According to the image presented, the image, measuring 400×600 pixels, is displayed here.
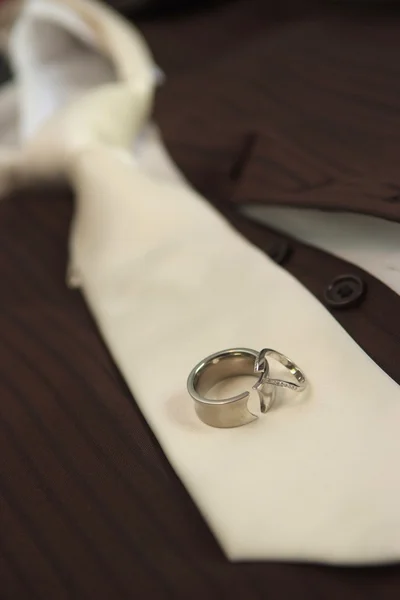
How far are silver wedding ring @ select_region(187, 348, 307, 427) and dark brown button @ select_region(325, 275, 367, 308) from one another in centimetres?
6

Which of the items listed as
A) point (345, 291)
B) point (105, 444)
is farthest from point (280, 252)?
point (105, 444)

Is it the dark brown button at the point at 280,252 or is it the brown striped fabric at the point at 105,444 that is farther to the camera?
the dark brown button at the point at 280,252

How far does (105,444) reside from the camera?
330 millimetres

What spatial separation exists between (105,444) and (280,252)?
0.16 m

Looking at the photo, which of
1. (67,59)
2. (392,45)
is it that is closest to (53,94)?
(67,59)

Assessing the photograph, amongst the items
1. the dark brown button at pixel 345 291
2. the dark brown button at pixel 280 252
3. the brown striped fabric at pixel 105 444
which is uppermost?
the dark brown button at pixel 280 252

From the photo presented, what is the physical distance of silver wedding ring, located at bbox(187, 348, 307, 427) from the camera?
303mm

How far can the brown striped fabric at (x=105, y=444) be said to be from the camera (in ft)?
0.86

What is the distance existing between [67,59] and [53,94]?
9cm

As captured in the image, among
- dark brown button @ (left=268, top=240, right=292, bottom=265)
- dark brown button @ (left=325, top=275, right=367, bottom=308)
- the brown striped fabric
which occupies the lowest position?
the brown striped fabric

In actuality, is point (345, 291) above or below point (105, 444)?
above

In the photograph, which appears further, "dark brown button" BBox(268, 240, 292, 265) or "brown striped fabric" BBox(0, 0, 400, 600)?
"dark brown button" BBox(268, 240, 292, 265)

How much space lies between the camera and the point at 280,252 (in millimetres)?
415

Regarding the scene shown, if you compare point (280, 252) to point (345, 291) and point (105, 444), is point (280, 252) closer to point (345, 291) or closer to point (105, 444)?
point (345, 291)
